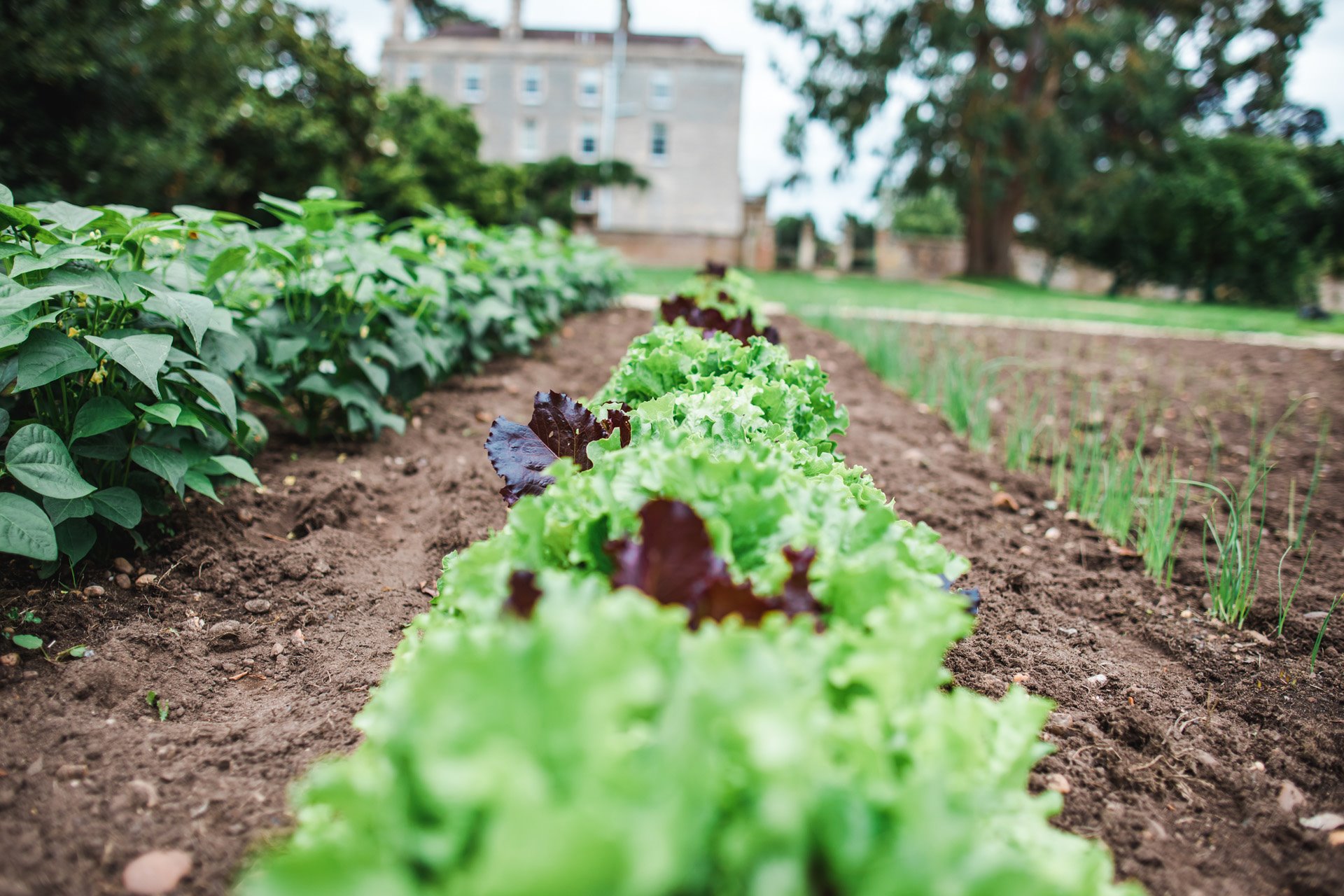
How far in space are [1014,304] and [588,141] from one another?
70.8ft

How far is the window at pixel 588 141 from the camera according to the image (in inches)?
1193

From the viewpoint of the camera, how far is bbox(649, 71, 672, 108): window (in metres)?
29.2

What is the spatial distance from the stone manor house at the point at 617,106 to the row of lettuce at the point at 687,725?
92.1 feet

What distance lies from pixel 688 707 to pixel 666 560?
1.47 ft

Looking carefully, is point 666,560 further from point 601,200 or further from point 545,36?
point 545,36

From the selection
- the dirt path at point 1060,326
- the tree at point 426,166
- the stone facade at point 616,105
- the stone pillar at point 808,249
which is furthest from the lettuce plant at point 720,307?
the stone pillar at point 808,249

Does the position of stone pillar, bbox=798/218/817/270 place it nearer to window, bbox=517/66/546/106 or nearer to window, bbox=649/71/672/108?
window, bbox=649/71/672/108

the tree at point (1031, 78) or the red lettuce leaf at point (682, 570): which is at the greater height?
the tree at point (1031, 78)

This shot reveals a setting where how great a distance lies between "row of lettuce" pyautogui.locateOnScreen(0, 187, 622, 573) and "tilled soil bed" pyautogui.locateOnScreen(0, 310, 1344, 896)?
0.91 feet

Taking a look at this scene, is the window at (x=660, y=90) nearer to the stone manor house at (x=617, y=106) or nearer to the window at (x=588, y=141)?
the stone manor house at (x=617, y=106)

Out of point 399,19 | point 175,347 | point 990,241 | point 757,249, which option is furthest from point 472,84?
point 175,347

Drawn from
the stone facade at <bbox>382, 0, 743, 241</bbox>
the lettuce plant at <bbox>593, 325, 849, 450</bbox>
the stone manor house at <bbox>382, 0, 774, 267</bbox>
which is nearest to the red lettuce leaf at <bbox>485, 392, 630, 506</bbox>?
the lettuce plant at <bbox>593, 325, 849, 450</bbox>

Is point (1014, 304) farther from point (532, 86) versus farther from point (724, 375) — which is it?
Answer: point (532, 86)

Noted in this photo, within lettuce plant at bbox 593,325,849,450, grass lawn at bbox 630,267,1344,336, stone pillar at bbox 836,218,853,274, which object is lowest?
lettuce plant at bbox 593,325,849,450
